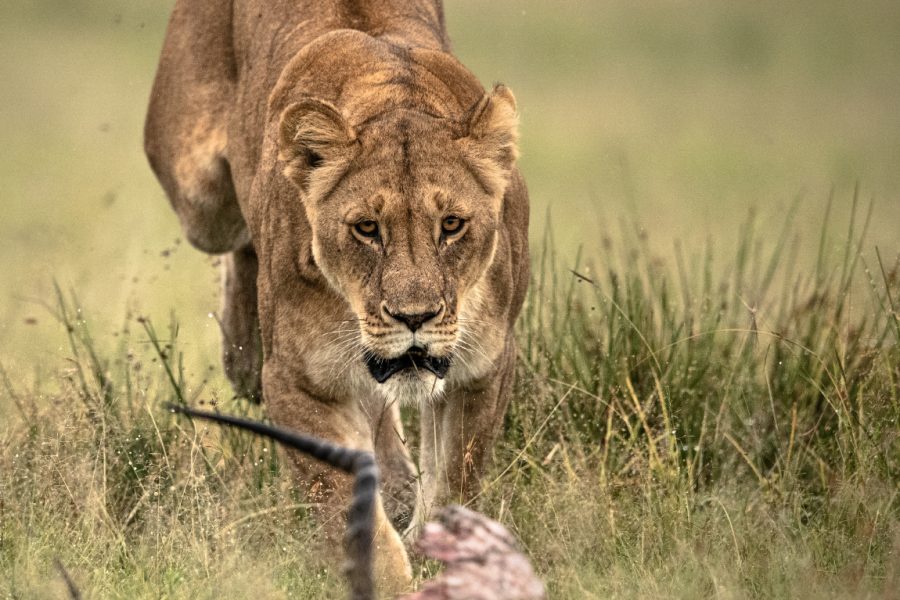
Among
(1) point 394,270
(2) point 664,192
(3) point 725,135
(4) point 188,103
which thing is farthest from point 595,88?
(1) point 394,270

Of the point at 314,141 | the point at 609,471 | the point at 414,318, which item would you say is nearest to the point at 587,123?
the point at 609,471

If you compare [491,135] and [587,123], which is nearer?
[491,135]

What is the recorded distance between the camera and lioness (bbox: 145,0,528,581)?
4.92 m

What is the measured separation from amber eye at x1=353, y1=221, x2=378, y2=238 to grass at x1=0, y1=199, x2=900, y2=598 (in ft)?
2.17

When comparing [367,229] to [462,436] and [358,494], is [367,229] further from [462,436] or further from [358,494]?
[358,494]

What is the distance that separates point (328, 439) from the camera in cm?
527

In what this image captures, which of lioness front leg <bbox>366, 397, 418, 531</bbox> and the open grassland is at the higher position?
the open grassland

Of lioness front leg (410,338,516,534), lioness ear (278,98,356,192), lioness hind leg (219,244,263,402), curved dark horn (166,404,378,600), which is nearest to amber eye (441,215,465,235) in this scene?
lioness ear (278,98,356,192)

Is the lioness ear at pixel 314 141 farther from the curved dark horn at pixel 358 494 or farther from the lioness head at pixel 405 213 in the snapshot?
the curved dark horn at pixel 358 494

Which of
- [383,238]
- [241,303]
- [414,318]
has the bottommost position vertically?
[241,303]

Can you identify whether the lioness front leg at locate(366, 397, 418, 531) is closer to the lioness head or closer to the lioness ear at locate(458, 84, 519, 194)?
the lioness head

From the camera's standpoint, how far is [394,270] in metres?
4.82

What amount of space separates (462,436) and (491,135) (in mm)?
943

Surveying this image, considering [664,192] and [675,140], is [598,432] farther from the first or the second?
[675,140]
